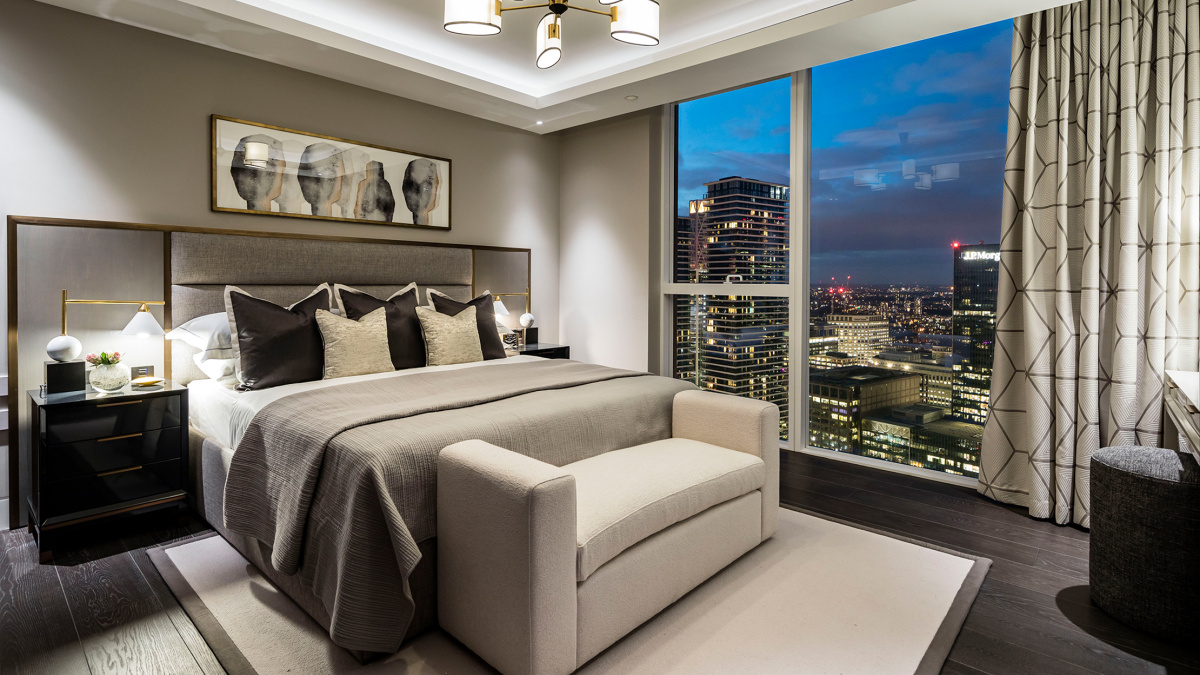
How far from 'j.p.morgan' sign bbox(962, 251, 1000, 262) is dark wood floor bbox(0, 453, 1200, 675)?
4.34 feet

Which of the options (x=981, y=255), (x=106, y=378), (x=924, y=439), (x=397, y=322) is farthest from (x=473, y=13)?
(x=924, y=439)

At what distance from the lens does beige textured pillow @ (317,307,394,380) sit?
3141mm

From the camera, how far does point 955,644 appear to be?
1.99 meters

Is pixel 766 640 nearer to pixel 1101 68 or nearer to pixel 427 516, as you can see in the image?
pixel 427 516

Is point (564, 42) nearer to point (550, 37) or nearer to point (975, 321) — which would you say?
point (550, 37)

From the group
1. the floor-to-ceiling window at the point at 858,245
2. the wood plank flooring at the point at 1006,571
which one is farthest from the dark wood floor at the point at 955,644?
the floor-to-ceiling window at the point at 858,245

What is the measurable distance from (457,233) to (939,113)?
3.24 m

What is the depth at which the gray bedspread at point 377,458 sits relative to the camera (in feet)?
6.01

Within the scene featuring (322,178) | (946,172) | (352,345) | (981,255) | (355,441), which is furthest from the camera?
(322,178)

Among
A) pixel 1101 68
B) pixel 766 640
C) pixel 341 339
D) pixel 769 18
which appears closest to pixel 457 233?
pixel 341 339

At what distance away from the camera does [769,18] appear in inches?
134

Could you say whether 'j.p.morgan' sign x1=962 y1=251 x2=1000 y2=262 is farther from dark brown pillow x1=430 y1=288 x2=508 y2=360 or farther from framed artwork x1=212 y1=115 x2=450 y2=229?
framed artwork x1=212 y1=115 x2=450 y2=229

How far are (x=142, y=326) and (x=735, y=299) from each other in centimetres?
352

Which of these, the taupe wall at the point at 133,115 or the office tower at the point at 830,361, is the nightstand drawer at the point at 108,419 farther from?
the office tower at the point at 830,361
